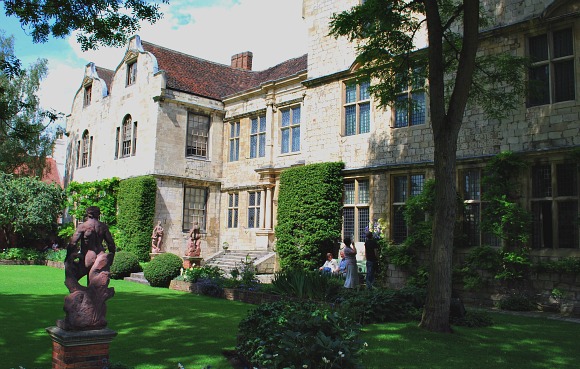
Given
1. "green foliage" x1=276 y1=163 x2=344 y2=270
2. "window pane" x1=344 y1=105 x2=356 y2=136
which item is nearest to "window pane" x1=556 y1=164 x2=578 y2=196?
"window pane" x1=344 y1=105 x2=356 y2=136

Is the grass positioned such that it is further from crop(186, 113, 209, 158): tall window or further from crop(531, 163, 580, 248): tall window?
crop(186, 113, 209, 158): tall window

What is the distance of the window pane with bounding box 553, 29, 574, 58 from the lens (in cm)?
1330

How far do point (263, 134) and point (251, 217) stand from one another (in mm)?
4065

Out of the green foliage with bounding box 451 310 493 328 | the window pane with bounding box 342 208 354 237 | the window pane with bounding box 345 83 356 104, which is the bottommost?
the green foliage with bounding box 451 310 493 328

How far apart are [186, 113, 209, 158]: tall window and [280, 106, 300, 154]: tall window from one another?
5160mm

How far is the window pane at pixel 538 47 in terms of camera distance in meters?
13.7

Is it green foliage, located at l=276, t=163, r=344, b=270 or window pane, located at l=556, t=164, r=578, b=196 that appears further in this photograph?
green foliage, located at l=276, t=163, r=344, b=270

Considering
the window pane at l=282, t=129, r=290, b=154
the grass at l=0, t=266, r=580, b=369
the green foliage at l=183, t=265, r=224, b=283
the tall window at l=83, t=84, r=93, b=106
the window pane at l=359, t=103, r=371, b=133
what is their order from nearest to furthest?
the grass at l=0, t=266, r=580, b=369
the green foliage at l=183, t=265, r=224, b=283
the window pane at l=359, t=103, r=371, b=133
the window pane at l=282, t=129, r=290, b=154
the tall window at l=83, t=84, r=93, b=106

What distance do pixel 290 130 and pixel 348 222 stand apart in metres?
5.85

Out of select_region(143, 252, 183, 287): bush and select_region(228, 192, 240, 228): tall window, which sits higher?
select_region(228, 192, 240, 228): tall window

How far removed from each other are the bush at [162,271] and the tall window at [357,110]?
7936mm

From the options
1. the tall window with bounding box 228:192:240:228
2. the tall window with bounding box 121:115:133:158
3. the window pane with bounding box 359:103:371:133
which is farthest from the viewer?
the tall window with bounding box 121:115:133:158

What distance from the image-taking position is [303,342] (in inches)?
214

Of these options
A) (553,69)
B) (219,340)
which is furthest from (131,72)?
(219,340)
